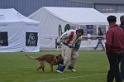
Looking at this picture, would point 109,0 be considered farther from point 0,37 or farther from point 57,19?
point 0,37

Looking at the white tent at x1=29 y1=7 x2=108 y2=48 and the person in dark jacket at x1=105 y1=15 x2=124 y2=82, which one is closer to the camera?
the person in dark jacket at x1=105 y1=15 x2=124 y2=82

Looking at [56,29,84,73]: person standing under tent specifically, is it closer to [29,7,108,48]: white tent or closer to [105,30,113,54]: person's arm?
[105,30,113,54]: person's arm

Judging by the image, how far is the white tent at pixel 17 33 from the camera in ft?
109

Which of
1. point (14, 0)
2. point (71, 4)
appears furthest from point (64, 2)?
point (14, 0)

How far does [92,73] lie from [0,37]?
18.1 metres

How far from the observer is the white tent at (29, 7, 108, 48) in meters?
39.1

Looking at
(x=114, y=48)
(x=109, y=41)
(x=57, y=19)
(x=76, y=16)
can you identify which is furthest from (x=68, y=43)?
(x=76, y=16)

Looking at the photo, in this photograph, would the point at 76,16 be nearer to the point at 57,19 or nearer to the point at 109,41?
→ the point at 57,19

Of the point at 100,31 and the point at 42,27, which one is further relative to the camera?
the point at 42,27

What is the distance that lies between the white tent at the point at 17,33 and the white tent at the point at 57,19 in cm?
495

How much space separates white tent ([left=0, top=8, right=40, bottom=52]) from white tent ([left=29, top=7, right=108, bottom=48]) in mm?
4954

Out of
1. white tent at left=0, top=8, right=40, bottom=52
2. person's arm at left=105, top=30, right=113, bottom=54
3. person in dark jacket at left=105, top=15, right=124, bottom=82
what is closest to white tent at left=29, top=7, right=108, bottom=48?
white tent at left=0, top=8, right=40, bottom=52

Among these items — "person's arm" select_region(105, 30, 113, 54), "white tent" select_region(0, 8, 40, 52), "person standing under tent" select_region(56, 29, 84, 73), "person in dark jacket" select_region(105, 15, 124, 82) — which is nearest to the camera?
"person's arm" select_region(105, 30, 113, 54)

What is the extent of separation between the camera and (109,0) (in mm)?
53500
